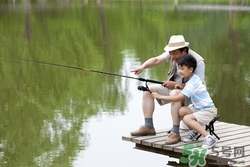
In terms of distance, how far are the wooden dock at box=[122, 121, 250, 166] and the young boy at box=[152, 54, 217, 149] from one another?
0.16 meters

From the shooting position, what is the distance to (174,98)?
259 inches

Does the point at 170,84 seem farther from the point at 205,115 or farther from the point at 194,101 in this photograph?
the point at 205,115

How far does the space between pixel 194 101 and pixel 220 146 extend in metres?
0.47

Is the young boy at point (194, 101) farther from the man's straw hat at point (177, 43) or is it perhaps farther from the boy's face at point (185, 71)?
the man's straw hat at point (177, 43)

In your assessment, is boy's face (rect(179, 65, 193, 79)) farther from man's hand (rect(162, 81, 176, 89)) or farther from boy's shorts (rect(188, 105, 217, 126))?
boy's shorts (rect(188, 105, 217, 126))

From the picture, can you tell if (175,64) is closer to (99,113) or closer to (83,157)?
(83,157)

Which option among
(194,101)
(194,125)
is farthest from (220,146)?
(194,101)

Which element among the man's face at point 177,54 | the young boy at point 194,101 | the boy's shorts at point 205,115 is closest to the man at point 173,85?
the man's face at point 177,54

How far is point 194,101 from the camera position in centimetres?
672

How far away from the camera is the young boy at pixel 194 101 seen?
21.6 ft

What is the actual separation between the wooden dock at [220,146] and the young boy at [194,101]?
6.3 inches

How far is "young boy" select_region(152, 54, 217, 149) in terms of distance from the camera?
6590mm

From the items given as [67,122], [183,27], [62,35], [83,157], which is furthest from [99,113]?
[183,27]

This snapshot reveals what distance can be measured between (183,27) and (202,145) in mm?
21725
